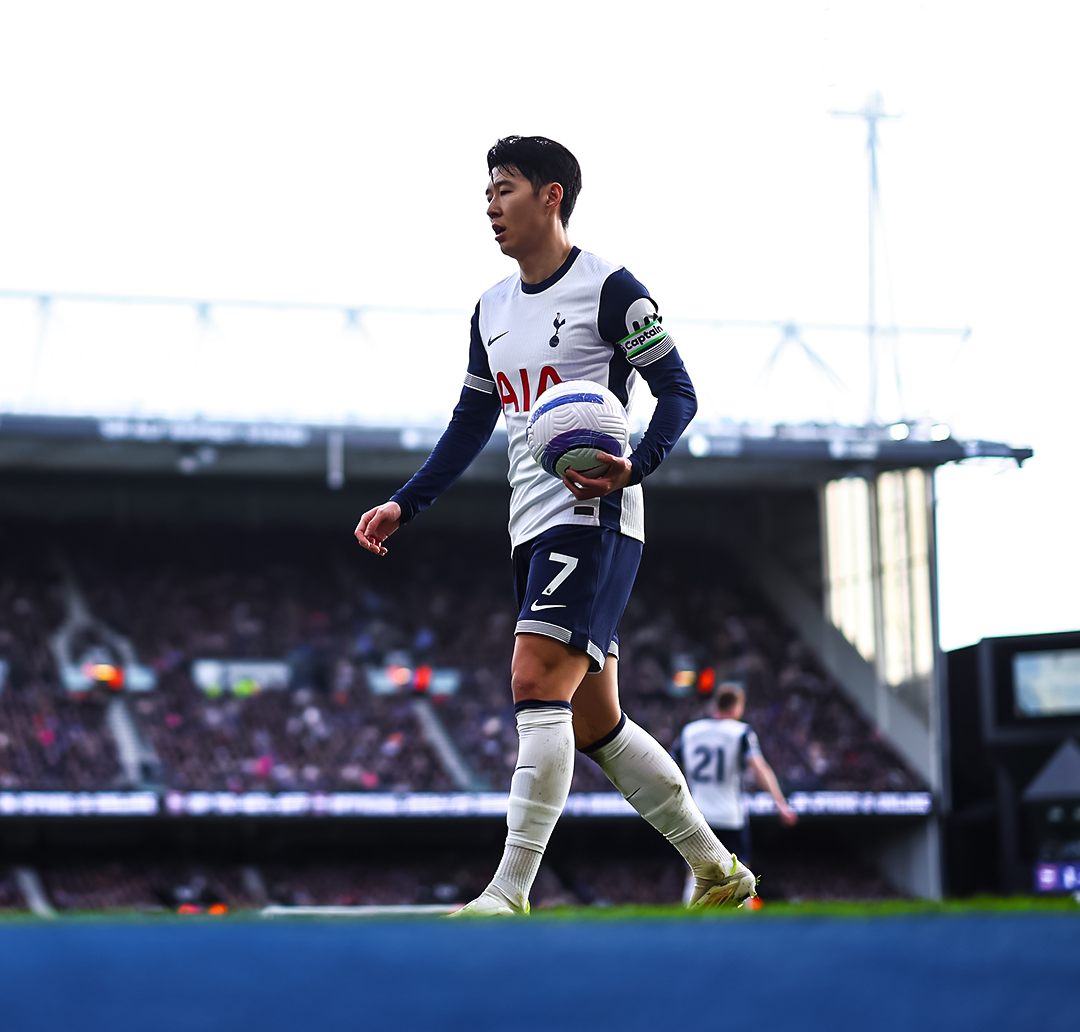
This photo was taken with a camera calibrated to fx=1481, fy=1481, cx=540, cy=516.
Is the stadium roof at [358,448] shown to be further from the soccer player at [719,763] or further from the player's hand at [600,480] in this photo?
the player's hand at [600,480]

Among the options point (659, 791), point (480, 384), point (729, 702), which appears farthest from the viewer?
point (729, 702)

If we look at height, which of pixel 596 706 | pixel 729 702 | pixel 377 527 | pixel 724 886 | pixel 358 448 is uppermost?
pixel 358 448

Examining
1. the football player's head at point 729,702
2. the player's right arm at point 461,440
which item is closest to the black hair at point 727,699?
the football player's head at point 729,702

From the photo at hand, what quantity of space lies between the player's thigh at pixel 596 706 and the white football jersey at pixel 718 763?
5999 millimetres

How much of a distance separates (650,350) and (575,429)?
46cm

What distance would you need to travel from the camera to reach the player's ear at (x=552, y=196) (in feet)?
→ 13.3

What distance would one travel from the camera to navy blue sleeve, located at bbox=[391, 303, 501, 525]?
4.32 meters

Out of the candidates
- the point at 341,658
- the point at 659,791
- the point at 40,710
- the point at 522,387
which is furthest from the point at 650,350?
the point at 341,658

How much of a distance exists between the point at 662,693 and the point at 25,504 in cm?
1414

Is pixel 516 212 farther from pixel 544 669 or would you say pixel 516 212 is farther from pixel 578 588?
pixel 544 669

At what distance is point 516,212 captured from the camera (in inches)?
159

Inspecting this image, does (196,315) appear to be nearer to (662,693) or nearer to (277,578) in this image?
(277,578)

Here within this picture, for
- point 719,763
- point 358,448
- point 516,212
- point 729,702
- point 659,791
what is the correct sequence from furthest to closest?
point 358,448, point 719,763, point 729,702, point 516,212, point 659,791

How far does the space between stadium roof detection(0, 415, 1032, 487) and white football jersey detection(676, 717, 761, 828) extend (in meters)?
16.0
